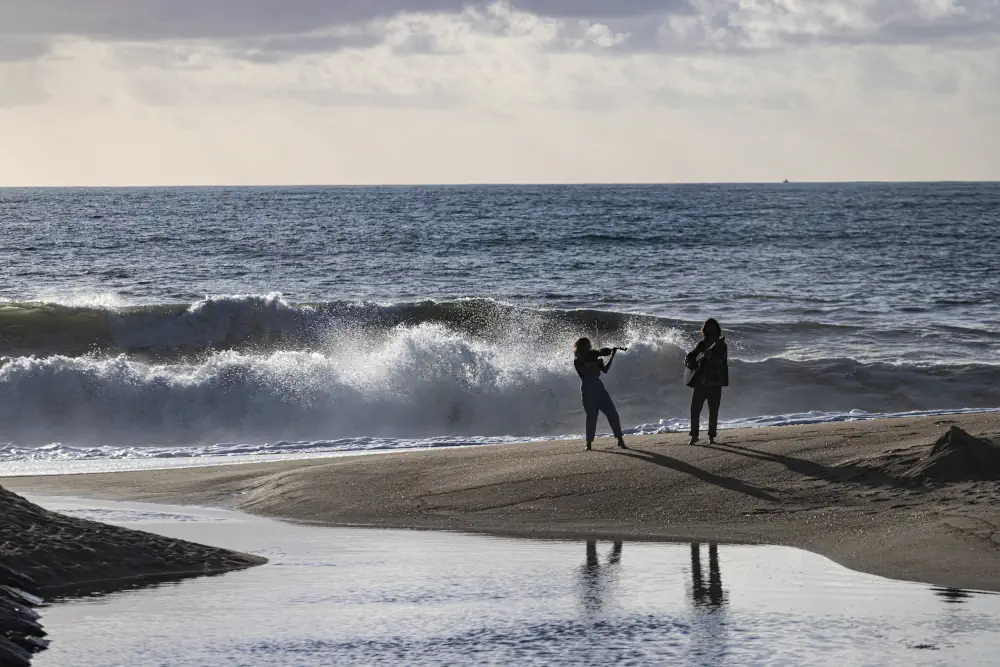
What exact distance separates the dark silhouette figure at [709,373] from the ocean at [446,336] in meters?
5.07

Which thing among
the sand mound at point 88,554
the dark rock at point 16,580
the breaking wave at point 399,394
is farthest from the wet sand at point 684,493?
the breaking wave at point 399,394

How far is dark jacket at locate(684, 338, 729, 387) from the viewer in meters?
13.9

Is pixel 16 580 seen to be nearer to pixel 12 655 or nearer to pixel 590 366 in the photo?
pixel 12 655

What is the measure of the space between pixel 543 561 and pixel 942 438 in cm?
438

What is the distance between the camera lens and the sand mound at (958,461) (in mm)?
11453

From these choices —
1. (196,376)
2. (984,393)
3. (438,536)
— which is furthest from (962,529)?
(196,376)

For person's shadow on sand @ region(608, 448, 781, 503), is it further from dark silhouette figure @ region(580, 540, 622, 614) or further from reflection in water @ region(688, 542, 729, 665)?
reflection in water @ region(688, 542, 729, 665)

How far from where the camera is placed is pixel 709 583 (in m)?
8.95

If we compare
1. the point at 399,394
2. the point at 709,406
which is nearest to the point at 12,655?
the point at 709,406

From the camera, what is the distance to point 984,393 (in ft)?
73.3

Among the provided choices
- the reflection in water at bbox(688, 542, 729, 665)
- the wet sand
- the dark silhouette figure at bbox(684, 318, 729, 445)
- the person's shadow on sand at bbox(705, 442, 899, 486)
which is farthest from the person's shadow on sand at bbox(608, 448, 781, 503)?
Answer: the reflection in water at bbox(688, 542, 729, 665)

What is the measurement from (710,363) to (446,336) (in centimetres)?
1184

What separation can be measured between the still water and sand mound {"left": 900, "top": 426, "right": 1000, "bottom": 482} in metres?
2.14

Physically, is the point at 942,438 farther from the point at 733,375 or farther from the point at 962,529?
the point at 733,375
